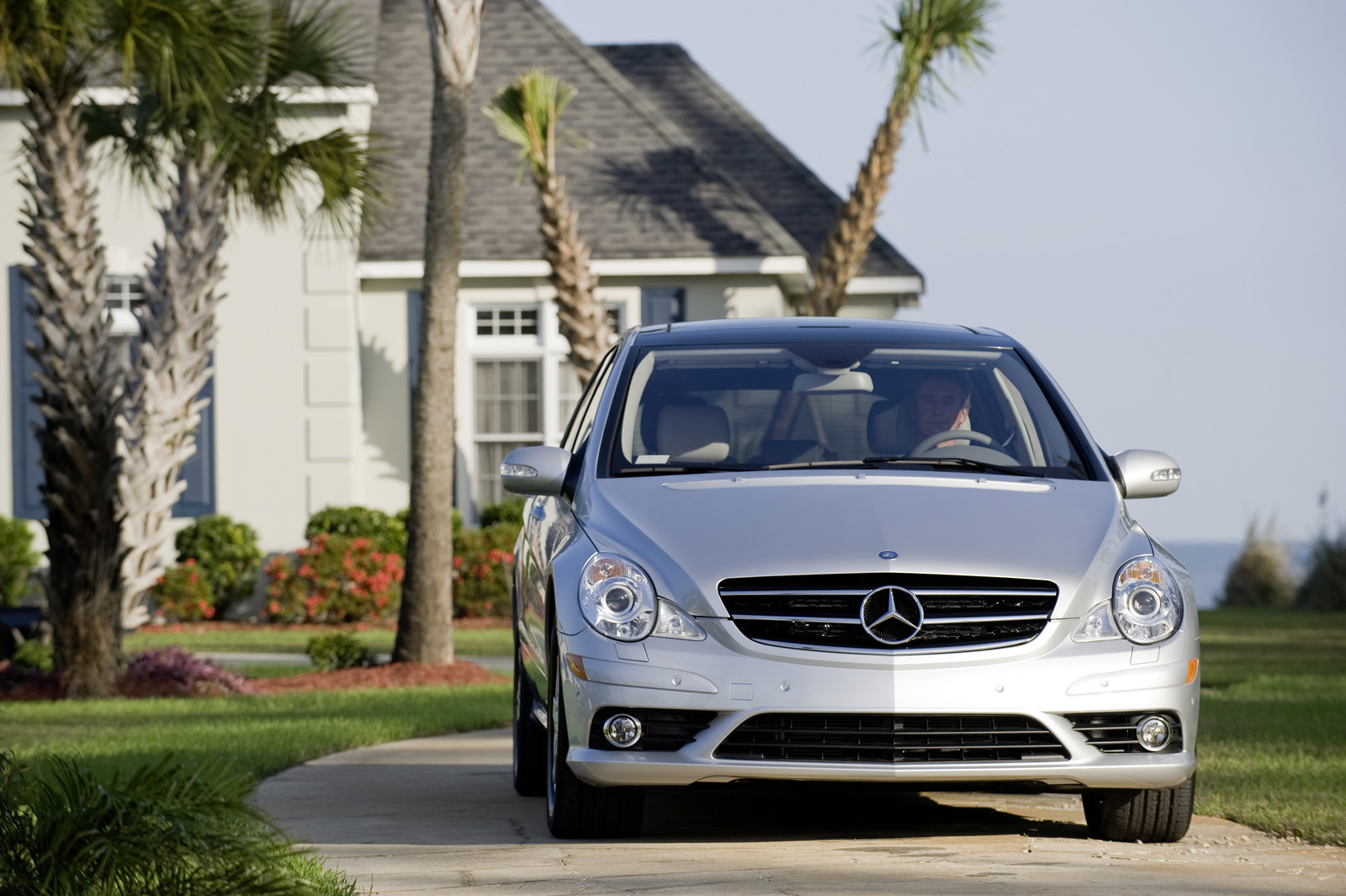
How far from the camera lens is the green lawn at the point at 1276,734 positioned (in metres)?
6.68

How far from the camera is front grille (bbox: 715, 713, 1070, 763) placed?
5410 millimetres

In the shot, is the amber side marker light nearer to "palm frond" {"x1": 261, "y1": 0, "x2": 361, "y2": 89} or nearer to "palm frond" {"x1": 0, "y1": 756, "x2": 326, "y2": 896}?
"palm frond" {"x1": 0, "y1": 756, "x2": 326, "y2": 896}

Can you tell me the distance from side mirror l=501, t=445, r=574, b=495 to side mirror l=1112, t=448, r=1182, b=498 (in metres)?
1.97

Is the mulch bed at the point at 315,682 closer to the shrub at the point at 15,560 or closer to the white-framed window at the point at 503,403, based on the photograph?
the shrub at the point at 15,560

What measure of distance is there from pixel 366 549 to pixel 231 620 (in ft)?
7.05

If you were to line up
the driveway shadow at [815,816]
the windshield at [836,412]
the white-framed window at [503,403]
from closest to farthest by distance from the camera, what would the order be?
the driveway shadow at [815,816] < the windshield at [836,412] < the white-framed window at [503,403]

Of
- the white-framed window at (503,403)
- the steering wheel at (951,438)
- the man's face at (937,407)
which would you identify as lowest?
the steering wheel at (951,438)

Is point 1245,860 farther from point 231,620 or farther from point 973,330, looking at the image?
point 231,620

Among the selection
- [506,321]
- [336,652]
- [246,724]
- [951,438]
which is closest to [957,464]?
[951,438]

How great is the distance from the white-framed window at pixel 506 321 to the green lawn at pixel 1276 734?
8.76 metres

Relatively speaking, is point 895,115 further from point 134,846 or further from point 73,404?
point 134,846

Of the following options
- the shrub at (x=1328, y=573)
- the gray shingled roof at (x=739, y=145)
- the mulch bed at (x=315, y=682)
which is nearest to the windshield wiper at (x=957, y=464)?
the mulch bed at (x=315, y=682)

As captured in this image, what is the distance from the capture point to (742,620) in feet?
17.8

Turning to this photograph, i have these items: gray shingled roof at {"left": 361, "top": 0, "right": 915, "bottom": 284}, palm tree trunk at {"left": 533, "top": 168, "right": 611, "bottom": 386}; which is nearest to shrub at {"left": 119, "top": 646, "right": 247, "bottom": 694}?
palm tree trunk at {"left": 533, "top": 168, "right": 611, "bottom": 386}
